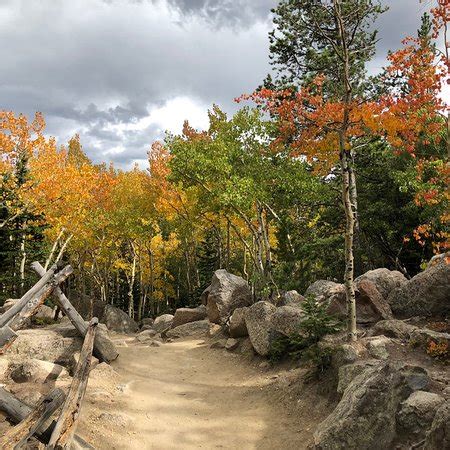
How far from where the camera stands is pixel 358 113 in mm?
10773

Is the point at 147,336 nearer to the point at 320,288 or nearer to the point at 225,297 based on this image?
the point at 225,297

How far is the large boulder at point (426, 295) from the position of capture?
12250 millimetres

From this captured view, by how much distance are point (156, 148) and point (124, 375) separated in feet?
94.8

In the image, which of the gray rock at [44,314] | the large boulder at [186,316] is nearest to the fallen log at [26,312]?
the large boulder at [186,316]

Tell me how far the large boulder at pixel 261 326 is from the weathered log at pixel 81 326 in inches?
197

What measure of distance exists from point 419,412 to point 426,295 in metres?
7.02

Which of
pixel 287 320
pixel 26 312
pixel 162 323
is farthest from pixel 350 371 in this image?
pixel 162 323

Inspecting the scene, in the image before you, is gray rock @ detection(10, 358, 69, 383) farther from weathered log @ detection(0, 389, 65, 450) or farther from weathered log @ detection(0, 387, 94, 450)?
weathered log @ detection(0, 389, 65, 450)

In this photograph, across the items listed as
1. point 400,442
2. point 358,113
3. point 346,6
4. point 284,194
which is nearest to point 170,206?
point 284,194

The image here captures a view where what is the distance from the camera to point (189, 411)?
412 inches

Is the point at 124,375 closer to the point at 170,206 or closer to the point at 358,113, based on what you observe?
the point at 358,113

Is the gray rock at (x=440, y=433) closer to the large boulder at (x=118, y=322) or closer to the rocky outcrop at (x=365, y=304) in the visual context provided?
the rocky outcrop at (x=365, y=304)

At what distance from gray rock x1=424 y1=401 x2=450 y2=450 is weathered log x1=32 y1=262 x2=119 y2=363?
33.1 ft

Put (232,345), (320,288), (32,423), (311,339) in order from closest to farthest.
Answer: (32,423) < (311,339) < (320,288) < (232,345)
